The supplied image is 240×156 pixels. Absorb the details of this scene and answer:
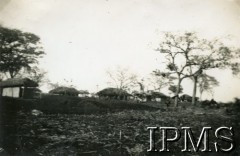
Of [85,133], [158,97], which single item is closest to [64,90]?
[85,133]

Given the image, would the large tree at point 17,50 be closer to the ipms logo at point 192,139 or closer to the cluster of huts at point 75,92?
the cluster of huts at point 75,92

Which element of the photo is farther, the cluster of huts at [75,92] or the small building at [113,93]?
the small building at [113,93]

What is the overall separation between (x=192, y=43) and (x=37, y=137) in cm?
252

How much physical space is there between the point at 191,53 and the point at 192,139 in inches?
55.7

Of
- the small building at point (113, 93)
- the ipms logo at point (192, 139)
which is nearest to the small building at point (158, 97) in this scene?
the small building at point (113, 93)

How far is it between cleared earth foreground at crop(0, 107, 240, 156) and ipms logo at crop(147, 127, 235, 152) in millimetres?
53

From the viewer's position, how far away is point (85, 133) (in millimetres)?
3688

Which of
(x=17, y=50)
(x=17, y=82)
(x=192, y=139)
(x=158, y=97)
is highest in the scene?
(x=17, y=50)

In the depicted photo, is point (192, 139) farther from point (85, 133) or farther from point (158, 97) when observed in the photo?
point (158, 97)

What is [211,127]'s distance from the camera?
4.02 meters

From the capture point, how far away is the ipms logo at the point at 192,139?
3635 mm

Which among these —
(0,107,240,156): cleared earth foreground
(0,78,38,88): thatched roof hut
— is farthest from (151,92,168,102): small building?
(0,78,38,88): thatched roof hut

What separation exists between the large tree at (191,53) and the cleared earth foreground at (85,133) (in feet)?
2.66

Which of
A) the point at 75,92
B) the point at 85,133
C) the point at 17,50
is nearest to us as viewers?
the point at 85,133
